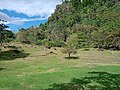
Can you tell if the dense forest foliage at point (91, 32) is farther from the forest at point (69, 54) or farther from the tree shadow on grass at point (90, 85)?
the tree shadow on grass at point (90, 85)

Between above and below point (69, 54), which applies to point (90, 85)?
below

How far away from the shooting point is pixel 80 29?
8950cm

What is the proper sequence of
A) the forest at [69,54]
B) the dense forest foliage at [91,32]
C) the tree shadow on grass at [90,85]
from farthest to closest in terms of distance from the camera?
1. the dense forest foliage at [91,32]
2. the forest at [69,54]
3. the tree shadow on grass at [90,85]

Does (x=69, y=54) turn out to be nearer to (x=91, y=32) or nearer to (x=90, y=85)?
(x=90, y=85)

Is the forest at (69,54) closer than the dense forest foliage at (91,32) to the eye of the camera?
Yes

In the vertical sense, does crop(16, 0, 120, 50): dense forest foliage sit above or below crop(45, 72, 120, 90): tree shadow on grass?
above

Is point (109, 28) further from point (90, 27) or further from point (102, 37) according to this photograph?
point (90, 27)

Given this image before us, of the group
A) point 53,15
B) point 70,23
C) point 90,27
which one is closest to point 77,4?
point 90,27

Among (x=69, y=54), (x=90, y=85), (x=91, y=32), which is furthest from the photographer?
(x=91, y=32)

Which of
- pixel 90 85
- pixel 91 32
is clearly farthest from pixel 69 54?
pixel 91 32

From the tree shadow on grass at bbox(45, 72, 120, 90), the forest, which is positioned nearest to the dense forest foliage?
the forest

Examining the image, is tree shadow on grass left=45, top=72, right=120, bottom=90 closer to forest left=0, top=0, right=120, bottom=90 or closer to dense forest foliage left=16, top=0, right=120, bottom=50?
forest left=0, top=0, right=120, bottom=90

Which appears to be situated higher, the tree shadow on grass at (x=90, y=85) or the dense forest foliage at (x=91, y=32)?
the dense forest foliage at (x=91, y=32)

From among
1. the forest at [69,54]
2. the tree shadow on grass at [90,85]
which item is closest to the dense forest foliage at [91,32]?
the forest at [69,54]
